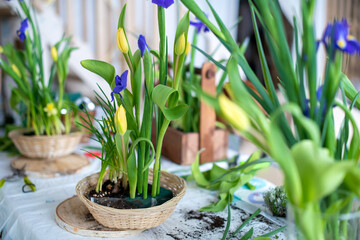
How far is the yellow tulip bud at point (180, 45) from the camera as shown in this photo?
697mm

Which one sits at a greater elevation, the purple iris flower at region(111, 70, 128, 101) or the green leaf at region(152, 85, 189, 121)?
the purple iris flower at region(111, 70, 128, 101)

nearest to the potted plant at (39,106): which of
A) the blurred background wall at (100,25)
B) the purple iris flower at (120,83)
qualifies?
the purple iris flower at (120,83)

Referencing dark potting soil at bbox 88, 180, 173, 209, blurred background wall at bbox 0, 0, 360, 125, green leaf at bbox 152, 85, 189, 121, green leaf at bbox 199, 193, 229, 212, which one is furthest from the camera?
blurred background wall at bbox 0, 0, 360, 125

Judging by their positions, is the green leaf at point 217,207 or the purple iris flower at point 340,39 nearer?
the purple iris flower at point 340,39

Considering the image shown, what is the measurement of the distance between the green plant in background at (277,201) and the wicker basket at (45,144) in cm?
62

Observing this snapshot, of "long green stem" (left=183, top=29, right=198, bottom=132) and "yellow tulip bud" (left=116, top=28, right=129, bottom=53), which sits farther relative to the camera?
"long green stem" (left=183, top=29, right=198, bottom=132)

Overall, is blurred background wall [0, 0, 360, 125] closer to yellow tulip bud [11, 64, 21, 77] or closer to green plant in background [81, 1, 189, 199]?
yellow tulip bud [11, 64, 21, 77]

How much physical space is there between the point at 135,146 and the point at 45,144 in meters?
0.46

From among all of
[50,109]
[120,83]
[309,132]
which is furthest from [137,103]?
[50,109]

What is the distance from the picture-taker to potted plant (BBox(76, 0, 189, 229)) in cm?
68

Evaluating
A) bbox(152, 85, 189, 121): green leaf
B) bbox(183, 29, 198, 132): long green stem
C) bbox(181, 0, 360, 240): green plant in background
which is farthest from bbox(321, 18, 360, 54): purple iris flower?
bbox(183, 29, 198, 132): long green stem

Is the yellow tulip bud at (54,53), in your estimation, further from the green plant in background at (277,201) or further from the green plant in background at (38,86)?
the green plant in background at (277,201)

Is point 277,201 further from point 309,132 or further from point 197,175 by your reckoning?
point 309,132

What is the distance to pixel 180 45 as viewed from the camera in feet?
2.31
